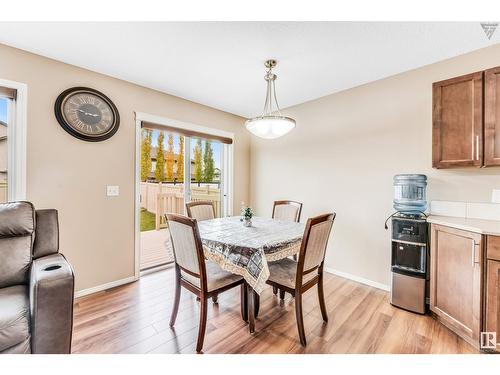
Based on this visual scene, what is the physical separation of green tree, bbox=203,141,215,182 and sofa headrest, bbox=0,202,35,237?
2347mm

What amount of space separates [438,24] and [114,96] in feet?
10.3

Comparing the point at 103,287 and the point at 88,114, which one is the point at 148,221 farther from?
the point at 88,114

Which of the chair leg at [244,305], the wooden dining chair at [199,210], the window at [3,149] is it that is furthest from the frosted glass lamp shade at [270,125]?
the window at [3,149]

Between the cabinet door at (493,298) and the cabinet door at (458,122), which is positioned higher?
the cabinet door at (458,122)

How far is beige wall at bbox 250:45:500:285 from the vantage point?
2.20m

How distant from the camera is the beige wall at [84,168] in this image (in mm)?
2170

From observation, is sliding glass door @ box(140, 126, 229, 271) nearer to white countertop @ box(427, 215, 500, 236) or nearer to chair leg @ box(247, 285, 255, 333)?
chair leg @ box(247, 285, 255, 333)

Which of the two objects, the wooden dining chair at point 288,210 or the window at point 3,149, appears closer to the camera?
the window at point 3,149

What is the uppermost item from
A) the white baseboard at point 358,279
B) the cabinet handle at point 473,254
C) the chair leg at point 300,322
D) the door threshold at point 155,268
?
the cabinet handle at point 473,254

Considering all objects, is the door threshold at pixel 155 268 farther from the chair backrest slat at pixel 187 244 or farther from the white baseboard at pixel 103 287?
the chair backrest slat at pixel 187 244

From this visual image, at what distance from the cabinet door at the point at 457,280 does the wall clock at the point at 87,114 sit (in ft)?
11.2
